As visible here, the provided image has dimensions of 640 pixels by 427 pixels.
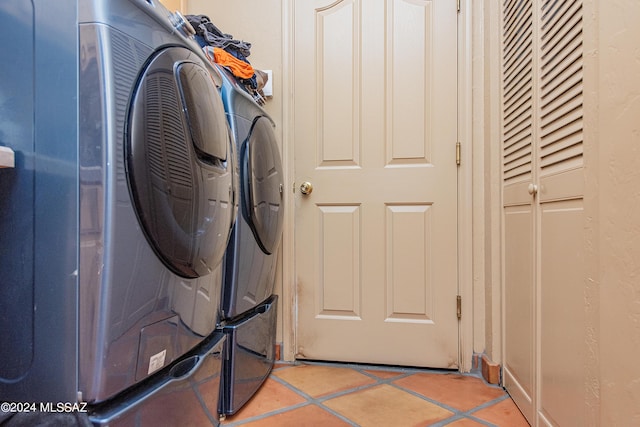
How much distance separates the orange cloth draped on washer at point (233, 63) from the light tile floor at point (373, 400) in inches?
49.5

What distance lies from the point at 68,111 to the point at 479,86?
1.60 metres

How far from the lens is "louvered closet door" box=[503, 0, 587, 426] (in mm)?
926

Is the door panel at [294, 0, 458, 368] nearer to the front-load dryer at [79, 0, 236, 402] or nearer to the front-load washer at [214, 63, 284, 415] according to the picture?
the front-load washer at [214, 63, 284, 415]

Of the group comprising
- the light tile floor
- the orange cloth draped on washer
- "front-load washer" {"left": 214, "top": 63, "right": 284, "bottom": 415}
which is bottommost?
the light tile floor

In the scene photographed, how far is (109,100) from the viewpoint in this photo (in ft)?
2.13

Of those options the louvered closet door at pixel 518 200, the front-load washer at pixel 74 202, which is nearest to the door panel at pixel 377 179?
the louvered closet door at pixel 518 200

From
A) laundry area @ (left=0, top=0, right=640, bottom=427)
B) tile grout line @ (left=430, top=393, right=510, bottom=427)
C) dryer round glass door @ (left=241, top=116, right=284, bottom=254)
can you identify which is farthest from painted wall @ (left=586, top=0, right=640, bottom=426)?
dryer round glass door @ (left=241, top=116, right=284, bottom=254)

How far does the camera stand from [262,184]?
4.64 feet

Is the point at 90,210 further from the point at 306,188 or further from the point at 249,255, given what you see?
the point at 306,188

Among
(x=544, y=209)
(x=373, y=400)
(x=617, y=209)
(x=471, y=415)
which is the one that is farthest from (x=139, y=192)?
(x=471, y=415)

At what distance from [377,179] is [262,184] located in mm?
605

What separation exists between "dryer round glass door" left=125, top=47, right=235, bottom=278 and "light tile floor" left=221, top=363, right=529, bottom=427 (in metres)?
0.71

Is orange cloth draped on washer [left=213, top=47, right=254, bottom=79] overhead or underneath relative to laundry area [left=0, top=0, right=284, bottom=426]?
overhead

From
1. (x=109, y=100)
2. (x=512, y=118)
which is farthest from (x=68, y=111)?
(x=512, y=118)
